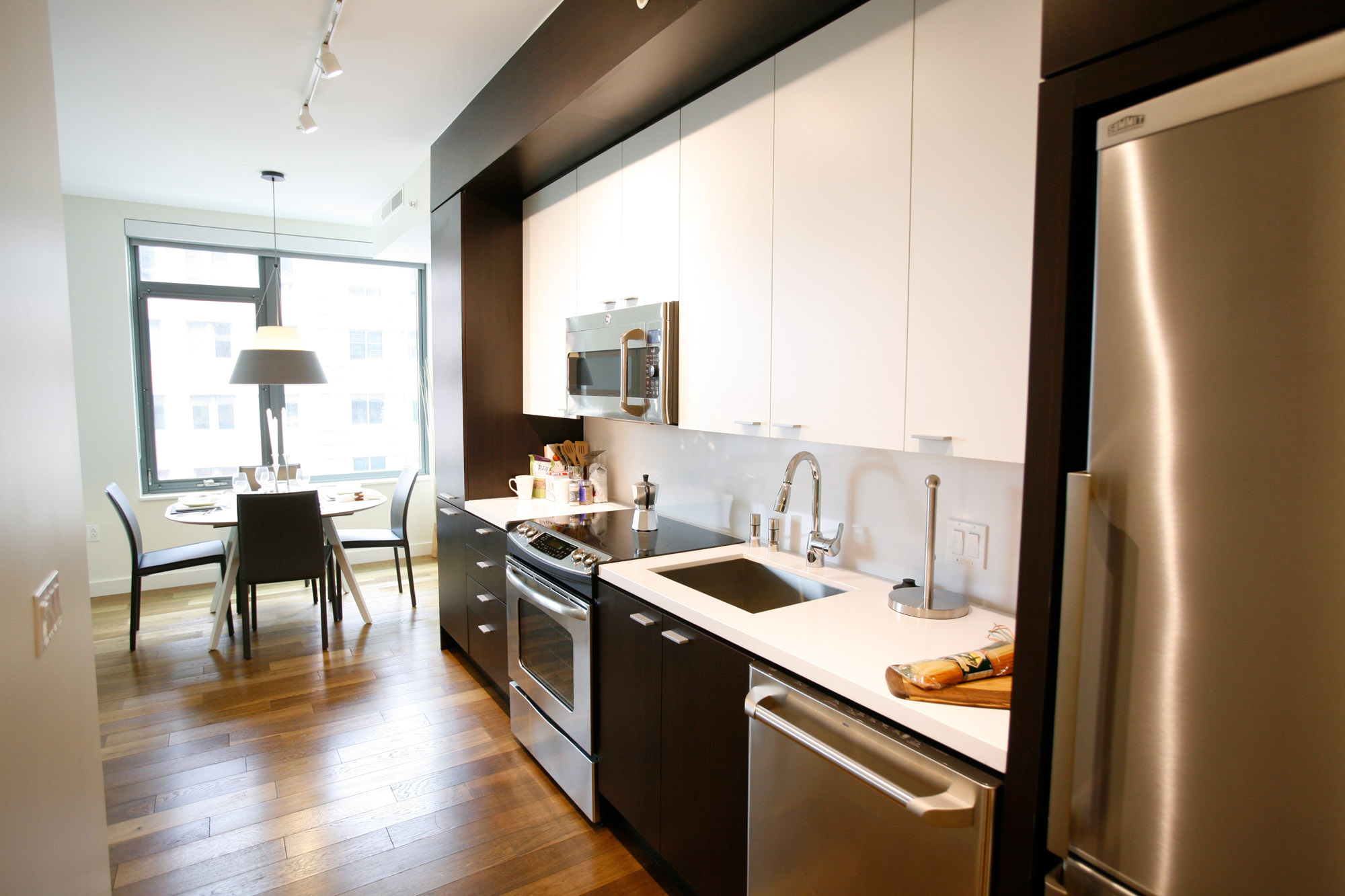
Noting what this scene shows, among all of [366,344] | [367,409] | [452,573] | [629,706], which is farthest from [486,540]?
[366,344]

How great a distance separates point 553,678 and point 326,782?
978mm

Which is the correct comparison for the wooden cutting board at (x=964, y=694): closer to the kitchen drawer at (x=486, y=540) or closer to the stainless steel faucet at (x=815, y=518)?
the stainless steel faucet at (x=815, y=518)

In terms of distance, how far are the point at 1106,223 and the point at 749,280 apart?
116 cm

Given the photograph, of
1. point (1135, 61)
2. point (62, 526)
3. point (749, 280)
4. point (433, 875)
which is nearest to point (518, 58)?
point (749, 280)

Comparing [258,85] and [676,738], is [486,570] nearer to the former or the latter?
[676,738]

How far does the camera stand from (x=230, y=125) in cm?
346

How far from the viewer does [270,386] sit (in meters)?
5.55

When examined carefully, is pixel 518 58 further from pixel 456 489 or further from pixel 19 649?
pixel 19 649

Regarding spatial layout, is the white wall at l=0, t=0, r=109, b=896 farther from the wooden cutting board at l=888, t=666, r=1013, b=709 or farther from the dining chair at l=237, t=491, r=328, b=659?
the dining chair at l=237, t=491, r=328, b=659

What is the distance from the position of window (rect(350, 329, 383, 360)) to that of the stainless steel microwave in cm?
359

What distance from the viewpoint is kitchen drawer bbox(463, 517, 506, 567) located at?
2.96 meters

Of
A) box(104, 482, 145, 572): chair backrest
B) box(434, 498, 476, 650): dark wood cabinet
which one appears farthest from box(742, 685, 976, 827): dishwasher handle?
box(104, 482, 145, 572): chair backrest

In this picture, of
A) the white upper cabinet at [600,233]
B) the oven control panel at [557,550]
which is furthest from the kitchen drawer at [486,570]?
the white upper cabinet at [600,233]

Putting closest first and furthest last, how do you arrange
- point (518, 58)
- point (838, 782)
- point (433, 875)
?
1. point (838, 782)
2. point (433, 875)
3. point (518, 58)
